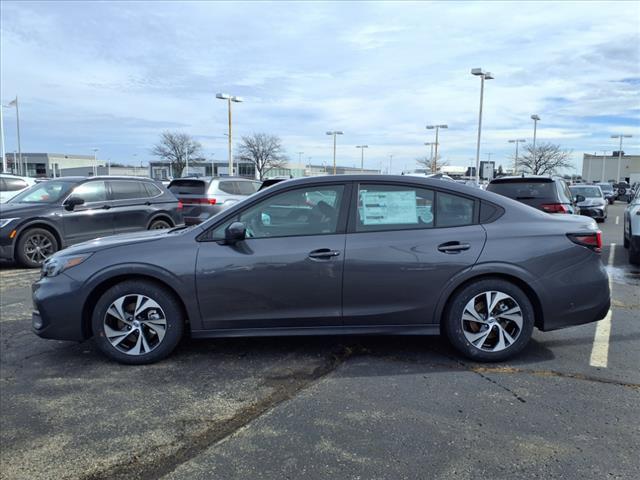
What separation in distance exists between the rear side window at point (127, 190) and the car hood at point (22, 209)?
49.8 inches

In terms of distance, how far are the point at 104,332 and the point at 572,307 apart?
3853 millimetres

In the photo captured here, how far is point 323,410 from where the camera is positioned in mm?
3342

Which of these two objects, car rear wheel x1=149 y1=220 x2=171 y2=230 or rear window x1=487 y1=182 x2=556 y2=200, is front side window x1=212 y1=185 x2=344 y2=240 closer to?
rear window x1=487 y1=182 x2=556 y2=200

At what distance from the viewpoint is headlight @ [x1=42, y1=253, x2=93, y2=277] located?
4152mm

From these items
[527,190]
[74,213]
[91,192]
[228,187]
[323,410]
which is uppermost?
[527,190]

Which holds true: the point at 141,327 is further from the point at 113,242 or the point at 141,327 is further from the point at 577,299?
the point at 577,299

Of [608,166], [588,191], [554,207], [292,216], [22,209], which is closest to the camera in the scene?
[292,216]

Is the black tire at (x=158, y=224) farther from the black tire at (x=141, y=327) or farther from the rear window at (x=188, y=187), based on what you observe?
the black tire at (x=141, y=327)

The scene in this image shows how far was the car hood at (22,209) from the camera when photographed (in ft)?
28.5

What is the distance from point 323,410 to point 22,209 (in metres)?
7.78

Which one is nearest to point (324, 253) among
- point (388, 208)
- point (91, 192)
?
point (388, 208)

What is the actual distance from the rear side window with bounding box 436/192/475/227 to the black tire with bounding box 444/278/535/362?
52 cm

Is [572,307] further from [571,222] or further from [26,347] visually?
[26,347]

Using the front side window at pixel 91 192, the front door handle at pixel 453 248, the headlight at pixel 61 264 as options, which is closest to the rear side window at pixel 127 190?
the front side window at pixel 91 192
